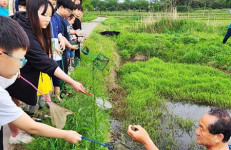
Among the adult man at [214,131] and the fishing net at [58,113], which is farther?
the fishing net at [58,113]

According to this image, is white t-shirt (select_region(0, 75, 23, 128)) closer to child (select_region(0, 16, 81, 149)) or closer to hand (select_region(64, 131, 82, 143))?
child (select_region(0, 16, 81, 149))

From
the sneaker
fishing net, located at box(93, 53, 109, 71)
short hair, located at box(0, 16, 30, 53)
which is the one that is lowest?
the sneaker

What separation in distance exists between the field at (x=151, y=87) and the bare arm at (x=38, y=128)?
72cm

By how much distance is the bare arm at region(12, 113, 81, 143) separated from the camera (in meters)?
1.54

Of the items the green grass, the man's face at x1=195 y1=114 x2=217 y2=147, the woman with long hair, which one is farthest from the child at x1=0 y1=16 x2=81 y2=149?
the green grass

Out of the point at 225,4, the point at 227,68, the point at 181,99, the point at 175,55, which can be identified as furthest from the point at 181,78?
the point at 225,4

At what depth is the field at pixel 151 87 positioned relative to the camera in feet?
10.1

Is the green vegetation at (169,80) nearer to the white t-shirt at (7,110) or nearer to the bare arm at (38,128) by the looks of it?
the bare arm at (38,128)

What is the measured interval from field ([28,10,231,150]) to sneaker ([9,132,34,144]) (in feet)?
0.73

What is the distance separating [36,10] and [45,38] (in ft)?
1.24

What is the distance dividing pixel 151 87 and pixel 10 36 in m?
4.63

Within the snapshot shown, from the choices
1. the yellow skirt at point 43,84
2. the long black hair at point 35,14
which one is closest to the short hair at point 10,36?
the long black hair at point 35,14

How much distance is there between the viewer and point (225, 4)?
135 ft

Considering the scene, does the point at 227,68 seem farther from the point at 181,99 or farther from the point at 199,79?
the point at 181,99
